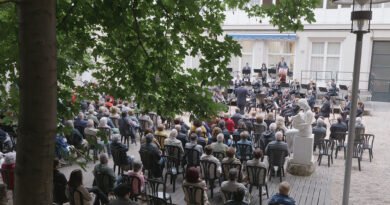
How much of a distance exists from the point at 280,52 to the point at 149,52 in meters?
27.8

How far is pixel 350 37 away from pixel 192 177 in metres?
24.4

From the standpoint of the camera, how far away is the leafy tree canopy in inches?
164

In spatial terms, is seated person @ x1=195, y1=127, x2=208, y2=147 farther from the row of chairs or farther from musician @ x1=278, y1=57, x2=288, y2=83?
musician @ x1=278, y1=57, x2=288, y2=83

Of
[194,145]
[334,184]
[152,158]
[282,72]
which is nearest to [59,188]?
[152,158]

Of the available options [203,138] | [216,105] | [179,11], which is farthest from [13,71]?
[203,138]

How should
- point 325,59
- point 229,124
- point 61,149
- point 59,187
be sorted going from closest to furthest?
point 61,149 < point 59,187 < point 229,124 < point 325,59

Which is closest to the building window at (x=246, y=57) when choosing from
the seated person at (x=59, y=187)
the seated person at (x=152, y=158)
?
the seated person at (x=152, y=158)

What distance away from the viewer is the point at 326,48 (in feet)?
95.5

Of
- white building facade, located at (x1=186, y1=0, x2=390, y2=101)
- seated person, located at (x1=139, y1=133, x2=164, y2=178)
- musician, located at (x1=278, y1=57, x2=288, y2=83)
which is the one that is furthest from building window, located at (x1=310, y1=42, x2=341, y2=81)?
seated person, located at (x1=139, y1=133, x2=164, y2=178)

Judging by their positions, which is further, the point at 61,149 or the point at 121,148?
the point at 121,148

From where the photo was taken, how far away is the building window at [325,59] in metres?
28.9

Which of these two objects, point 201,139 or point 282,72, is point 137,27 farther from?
point 282,72

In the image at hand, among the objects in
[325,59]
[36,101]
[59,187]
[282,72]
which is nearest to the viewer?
[36,101]

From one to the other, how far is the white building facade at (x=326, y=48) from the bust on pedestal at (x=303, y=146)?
16317 millimetres
